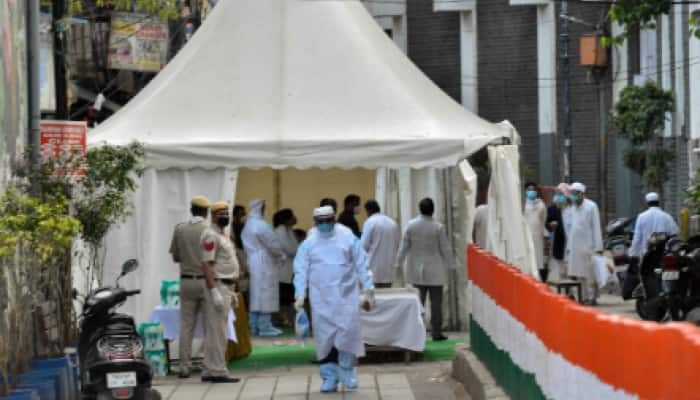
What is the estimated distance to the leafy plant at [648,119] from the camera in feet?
110

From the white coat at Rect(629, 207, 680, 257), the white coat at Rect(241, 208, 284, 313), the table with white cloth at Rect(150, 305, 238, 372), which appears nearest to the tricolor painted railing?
the table with white cloth at Rect(150, 305, 238, 372)

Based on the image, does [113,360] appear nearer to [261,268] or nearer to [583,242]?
[261,268]

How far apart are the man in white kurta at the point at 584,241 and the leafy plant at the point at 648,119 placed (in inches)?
447

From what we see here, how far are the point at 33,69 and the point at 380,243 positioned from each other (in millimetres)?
6279

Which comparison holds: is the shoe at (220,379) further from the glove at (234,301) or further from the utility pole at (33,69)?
the utility pole at (33,69)

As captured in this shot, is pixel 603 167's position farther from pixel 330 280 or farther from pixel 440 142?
pixel 330 280

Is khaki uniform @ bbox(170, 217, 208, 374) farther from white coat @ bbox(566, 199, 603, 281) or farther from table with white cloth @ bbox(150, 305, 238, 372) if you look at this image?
white coat @ bbox(566, 199, 603, 281)

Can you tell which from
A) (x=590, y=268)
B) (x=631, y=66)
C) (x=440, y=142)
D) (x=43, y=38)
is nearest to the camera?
(x=440, y=142)

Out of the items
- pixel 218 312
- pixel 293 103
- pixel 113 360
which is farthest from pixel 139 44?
pixel 113 360

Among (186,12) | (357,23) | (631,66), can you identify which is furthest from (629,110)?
(357,23)

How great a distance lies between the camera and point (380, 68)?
1870cm

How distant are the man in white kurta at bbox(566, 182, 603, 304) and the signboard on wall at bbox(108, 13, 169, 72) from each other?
504 inches

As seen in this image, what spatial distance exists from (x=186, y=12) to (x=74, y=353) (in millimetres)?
20789

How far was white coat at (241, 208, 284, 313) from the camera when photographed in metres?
19.6
